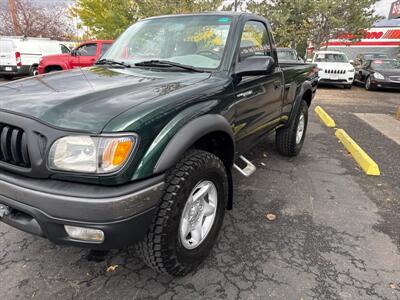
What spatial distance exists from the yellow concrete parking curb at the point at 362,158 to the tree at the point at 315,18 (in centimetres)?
1405

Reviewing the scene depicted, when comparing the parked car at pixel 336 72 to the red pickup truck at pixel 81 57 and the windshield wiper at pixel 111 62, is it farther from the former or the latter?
the windshield wiper at pixel 111 62

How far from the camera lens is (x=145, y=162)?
1.76 metres

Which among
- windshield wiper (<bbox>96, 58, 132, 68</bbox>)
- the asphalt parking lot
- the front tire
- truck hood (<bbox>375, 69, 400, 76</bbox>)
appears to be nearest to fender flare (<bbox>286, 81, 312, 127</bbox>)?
the asphalt parking lot

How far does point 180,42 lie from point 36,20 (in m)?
28.7

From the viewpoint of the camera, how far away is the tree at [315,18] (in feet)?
57.0

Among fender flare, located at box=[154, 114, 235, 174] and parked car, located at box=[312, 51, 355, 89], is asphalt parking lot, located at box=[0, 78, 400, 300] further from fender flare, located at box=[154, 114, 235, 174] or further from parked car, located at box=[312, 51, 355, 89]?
parked car, located at box=[312, 51, 355, 89]

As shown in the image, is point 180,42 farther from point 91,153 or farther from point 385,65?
point 385,65

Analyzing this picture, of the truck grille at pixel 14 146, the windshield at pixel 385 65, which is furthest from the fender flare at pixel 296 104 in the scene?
the windshield at pixel 385 65

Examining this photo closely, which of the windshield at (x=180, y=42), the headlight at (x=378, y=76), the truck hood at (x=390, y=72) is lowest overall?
the headlight at (x=378, y=76)

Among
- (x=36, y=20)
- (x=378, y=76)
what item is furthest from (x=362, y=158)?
(x=36, y=20)

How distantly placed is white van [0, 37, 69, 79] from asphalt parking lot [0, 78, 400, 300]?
13.7 m

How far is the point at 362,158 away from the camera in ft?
15.5

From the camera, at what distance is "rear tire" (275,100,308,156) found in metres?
4.49

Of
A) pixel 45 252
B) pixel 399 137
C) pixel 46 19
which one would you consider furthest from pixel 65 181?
pixel 46 19
